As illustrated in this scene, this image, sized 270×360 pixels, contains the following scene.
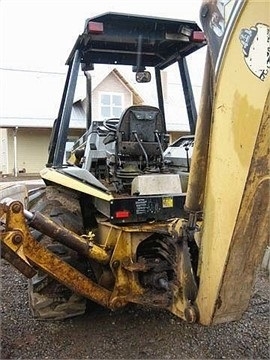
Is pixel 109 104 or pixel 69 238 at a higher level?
pixel 109 104

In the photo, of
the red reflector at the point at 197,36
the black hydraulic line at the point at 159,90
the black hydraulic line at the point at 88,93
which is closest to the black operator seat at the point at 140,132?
the red reflector at the point at 197,36

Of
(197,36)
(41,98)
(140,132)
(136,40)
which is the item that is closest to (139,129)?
(140,132)

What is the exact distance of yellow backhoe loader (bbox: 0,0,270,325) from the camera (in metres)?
1.82

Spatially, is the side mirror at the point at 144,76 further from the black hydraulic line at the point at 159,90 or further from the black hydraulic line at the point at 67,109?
the black hydraulic line at the point at 67,109

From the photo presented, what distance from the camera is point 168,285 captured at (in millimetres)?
2807

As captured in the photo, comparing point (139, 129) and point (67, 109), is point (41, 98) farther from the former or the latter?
point (139, 129)

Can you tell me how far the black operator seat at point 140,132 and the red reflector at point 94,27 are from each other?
67 cm

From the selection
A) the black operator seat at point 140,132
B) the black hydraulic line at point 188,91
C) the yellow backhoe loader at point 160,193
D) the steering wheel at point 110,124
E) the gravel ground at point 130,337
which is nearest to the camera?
the yellow backhoe loader at point 160,193

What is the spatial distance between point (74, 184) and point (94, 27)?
3.80 feet

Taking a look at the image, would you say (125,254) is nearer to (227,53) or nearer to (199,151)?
(199,151)

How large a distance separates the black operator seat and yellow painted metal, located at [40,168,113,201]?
454 mm

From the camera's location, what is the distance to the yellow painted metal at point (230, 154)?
5.63ft

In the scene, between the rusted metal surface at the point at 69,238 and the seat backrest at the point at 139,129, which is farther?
the seat backrest at the point at 139,129

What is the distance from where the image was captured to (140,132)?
137 inches
